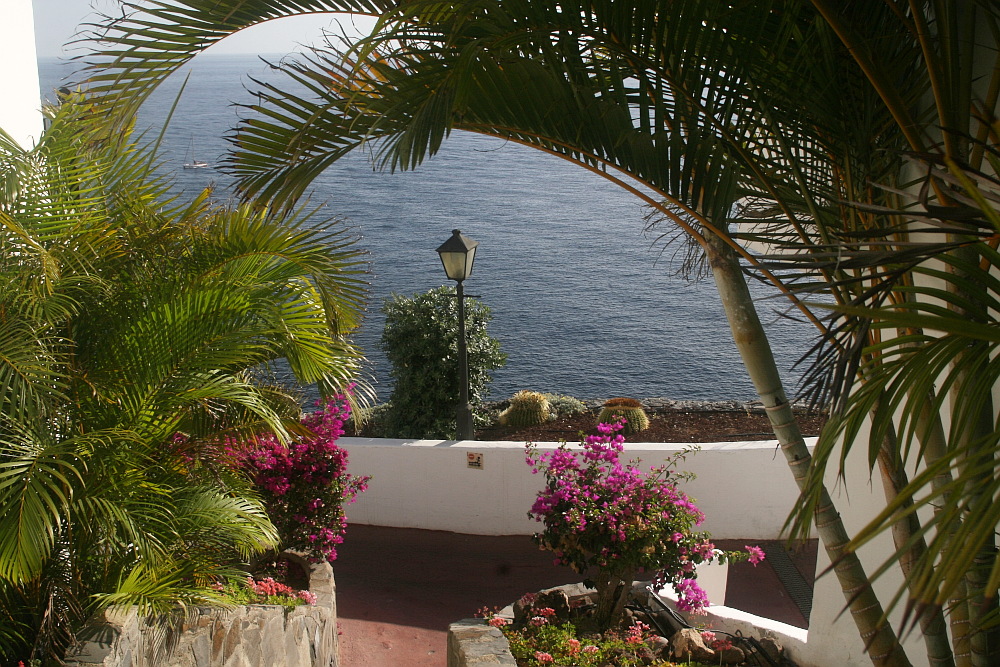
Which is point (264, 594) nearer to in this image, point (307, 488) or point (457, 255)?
point (307, 488)

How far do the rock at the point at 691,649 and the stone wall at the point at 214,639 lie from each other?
189 centimetres

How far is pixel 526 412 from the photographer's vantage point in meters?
9.63

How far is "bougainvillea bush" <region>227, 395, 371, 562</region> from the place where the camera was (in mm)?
5238

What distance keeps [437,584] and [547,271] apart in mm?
22582

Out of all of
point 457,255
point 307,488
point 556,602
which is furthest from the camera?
point 457,255

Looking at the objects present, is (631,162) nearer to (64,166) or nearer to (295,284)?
(295,284)

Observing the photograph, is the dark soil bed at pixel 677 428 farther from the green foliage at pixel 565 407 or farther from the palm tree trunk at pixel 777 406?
the palm tree trunk at pixel 777 406

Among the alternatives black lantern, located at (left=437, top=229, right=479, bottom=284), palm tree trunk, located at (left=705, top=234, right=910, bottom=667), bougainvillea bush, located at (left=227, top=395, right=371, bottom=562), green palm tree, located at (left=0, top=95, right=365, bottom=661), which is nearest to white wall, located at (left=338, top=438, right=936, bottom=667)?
black lantern, located at (left=437, top=229, right=479, bottom=284)

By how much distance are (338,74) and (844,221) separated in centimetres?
165

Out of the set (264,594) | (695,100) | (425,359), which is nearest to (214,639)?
(264,594)

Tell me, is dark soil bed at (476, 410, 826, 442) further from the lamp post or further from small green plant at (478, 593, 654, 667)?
small green plant at (478, 593, 654, 667)

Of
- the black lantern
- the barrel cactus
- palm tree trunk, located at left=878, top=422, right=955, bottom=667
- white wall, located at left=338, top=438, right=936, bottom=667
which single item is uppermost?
the black lantern

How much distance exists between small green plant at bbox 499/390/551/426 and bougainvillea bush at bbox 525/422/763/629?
4669 mm

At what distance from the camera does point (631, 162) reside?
258 centimetres
